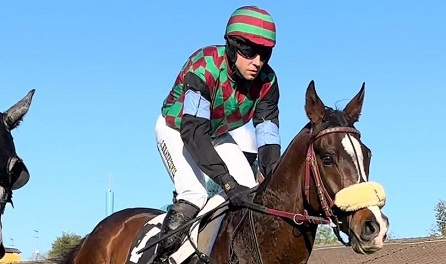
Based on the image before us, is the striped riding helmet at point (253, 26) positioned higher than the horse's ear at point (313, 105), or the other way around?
the striped riding helmet at point (253, 26)

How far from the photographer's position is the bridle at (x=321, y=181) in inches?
287

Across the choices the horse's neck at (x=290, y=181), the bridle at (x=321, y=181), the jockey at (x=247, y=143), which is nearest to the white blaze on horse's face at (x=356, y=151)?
the bridle at (x=321, y=181)

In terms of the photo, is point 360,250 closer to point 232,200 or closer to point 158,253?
point 232,200

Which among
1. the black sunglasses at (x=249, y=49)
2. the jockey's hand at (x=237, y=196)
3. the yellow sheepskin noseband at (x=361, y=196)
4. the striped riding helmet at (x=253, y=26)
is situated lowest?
the yellow sheepskin noseband at (x=361, y=196)

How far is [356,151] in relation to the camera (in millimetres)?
7184

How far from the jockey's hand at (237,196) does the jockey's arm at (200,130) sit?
0.36ft

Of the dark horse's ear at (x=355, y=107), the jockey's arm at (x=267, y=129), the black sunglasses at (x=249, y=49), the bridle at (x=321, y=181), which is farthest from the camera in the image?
the jockey's arm at (x=267, y=129)

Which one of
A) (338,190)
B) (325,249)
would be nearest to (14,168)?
(338,190)

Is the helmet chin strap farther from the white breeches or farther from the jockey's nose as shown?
the white breeches

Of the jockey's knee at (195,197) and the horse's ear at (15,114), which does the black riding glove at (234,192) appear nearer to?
the jockey's knee at (195,197)

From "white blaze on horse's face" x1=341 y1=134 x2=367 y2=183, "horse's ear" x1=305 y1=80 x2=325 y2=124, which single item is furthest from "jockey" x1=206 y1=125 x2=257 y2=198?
"white blaze on horse's face" x1=341 y1=134 x2=367 y2=183

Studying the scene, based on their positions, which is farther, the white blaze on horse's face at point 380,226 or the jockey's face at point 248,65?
the jockey's face at point 248,65

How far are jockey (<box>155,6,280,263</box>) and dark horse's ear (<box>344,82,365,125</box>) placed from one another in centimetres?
96

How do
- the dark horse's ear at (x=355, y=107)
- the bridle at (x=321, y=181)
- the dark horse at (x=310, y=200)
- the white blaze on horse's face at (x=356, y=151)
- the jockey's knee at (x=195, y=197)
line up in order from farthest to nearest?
the jockey's knee at (x=195, y=197), the dark horse's ear at (x=355, y=107), the bridle at (x=321, y=181), the white blaze on horse's face at (x=356, y=151), the dark horse at (x=310, y=200)
